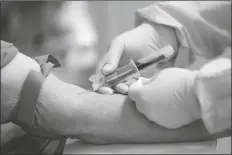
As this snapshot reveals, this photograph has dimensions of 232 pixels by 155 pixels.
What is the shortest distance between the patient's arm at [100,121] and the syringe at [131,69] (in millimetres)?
47

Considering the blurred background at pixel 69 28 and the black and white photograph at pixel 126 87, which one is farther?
the blurred background at pixel 69 28

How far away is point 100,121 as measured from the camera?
0.37 meters

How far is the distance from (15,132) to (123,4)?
422 millimetres

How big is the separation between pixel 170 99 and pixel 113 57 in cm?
16

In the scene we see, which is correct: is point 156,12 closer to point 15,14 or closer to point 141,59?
point 141,59

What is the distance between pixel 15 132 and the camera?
400mm

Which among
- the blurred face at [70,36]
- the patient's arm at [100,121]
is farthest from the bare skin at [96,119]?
the blurred face at [70,36]

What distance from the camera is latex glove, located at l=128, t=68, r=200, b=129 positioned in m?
0.33

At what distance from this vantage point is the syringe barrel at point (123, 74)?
421mm

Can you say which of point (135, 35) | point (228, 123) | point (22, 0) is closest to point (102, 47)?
point (135, 35)

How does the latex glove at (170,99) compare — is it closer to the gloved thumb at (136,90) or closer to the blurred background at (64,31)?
the gloved thumb at (136,90)

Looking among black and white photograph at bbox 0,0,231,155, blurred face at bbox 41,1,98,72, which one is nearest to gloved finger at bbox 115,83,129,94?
black and white photograph at bbox 0,0,231,155

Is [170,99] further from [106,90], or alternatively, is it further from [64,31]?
[64,31]

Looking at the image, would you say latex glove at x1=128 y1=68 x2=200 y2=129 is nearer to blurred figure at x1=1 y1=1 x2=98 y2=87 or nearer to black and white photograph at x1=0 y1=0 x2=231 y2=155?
black and white photograph at x1=0 y1=0 x2=231 y2=155
